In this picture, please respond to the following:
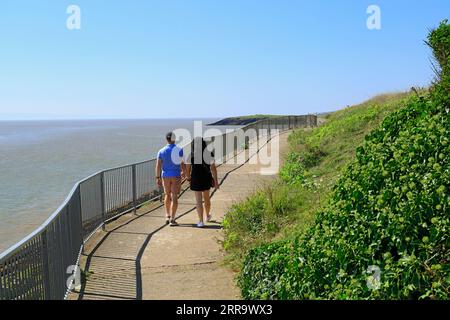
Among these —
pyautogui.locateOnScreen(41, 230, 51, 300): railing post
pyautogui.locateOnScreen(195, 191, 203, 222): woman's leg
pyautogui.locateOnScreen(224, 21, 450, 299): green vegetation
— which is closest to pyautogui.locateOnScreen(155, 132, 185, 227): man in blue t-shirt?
pyautogui.locateOnScreen(195, 191, 203, 222): woman's leg

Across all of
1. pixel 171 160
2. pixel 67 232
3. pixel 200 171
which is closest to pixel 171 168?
pixel 171 160

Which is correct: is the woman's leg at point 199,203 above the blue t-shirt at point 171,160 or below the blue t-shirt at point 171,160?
below

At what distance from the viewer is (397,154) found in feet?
16.8

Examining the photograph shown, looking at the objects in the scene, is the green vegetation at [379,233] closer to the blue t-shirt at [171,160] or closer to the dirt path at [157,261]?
the dirt path at [157,261]

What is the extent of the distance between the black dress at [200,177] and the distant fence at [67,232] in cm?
187

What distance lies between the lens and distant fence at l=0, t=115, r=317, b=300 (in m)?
4.07

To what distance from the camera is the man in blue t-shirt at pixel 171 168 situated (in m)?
8.73

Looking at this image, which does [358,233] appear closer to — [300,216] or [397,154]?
[397,154]

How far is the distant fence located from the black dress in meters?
1.87

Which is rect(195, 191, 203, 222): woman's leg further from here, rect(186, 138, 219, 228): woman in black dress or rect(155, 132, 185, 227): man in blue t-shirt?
rect(155, 132, 185, 227): man in blue t-shirt

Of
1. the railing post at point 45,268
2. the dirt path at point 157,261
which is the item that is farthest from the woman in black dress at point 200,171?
the railing post at point 45,268

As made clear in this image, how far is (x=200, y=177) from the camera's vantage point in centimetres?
864
